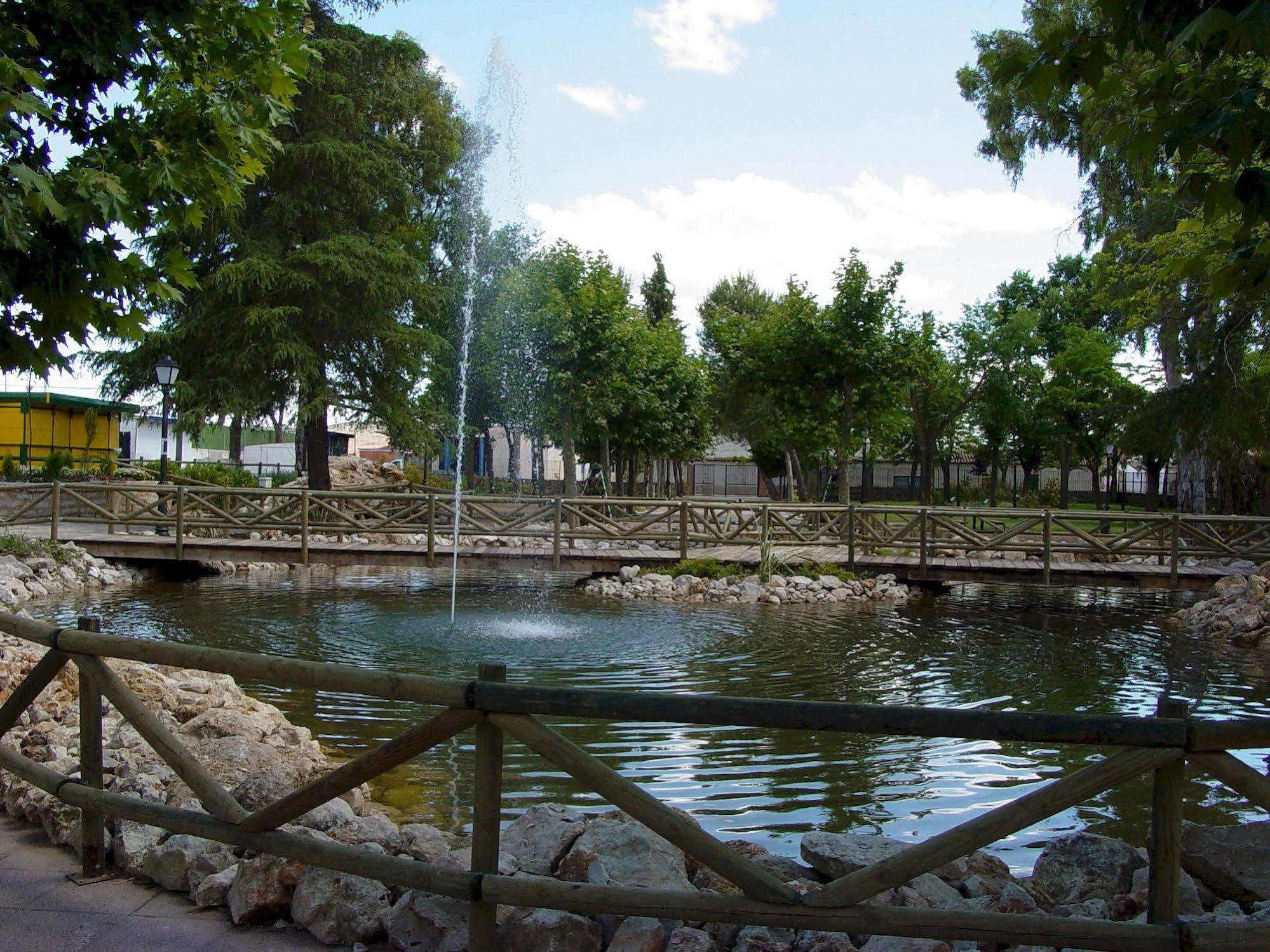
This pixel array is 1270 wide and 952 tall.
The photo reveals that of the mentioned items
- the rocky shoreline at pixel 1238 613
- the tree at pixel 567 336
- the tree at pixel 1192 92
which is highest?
the tree at pixel 567 336

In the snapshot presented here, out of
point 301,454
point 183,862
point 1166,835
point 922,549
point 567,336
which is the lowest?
point 183,862

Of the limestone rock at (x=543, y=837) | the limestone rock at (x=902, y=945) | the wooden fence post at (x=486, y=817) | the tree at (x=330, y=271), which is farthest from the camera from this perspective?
the tree at (x=330, y=271)

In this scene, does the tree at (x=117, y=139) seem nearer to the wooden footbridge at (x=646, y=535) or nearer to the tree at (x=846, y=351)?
the wooden footbridge at (x=646, y=535)

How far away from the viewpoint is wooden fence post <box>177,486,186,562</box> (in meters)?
18.1

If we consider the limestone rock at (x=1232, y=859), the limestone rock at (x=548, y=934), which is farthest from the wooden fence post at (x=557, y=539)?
the limestone rock at (x=548, y=934)

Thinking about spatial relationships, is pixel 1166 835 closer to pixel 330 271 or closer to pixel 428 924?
pixel 428 924

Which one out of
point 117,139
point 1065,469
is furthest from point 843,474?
point 117,139

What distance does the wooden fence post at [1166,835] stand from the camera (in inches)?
117

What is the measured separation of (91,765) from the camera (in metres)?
4.08

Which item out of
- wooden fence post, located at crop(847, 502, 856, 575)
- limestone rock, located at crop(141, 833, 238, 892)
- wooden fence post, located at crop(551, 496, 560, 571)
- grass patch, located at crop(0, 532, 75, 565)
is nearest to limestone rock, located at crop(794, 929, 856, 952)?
limestone rock, located at crop(141, 833, 238, 892)

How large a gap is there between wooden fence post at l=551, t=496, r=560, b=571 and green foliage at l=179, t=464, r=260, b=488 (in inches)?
448

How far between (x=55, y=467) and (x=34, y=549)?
1276 cm

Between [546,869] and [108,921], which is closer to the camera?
[108,921]

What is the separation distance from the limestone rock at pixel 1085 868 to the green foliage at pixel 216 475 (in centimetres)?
2410
